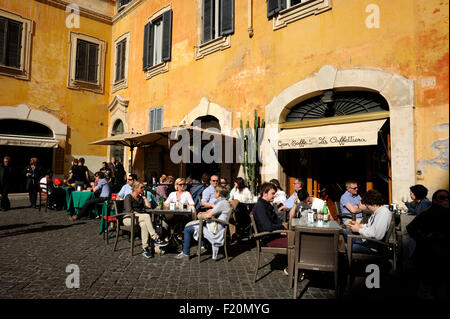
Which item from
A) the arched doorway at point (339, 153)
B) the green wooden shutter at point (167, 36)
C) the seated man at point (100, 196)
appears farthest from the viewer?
the green wooden shutter at point (167, 36)

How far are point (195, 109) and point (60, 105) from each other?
24.2 ft

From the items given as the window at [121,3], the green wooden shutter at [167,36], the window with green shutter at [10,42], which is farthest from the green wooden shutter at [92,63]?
the green wooden shutter at [167,36]

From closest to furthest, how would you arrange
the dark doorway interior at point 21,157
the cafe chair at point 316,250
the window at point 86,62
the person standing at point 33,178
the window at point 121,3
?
the cafe chair at point 316,250 → the person standing at point 33,178 → the dark doorway interior at point 21,157 → the window at point 86,62 → the window at point 121,3

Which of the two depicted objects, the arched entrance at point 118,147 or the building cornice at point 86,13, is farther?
the arched entrance at point 118,147

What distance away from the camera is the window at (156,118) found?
1086cm

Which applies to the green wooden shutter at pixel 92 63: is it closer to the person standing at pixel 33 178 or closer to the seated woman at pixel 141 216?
the person standing at pixel 33 178

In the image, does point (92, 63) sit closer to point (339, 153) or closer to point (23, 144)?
point (23, 144)

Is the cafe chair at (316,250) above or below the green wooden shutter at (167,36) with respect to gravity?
below

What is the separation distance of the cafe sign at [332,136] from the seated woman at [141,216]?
3403 millimetres

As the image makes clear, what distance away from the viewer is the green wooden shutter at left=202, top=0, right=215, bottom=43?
30.0 feet

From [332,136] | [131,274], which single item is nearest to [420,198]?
[332,136]

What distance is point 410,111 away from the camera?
17.4 feet

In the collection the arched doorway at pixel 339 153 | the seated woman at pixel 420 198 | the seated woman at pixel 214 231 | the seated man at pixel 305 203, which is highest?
the arched doorway at pixel 339 153

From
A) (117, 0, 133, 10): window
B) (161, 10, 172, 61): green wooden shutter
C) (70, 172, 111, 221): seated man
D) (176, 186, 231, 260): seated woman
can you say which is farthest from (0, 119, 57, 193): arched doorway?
(176, 186, 231, 260): seated woman
